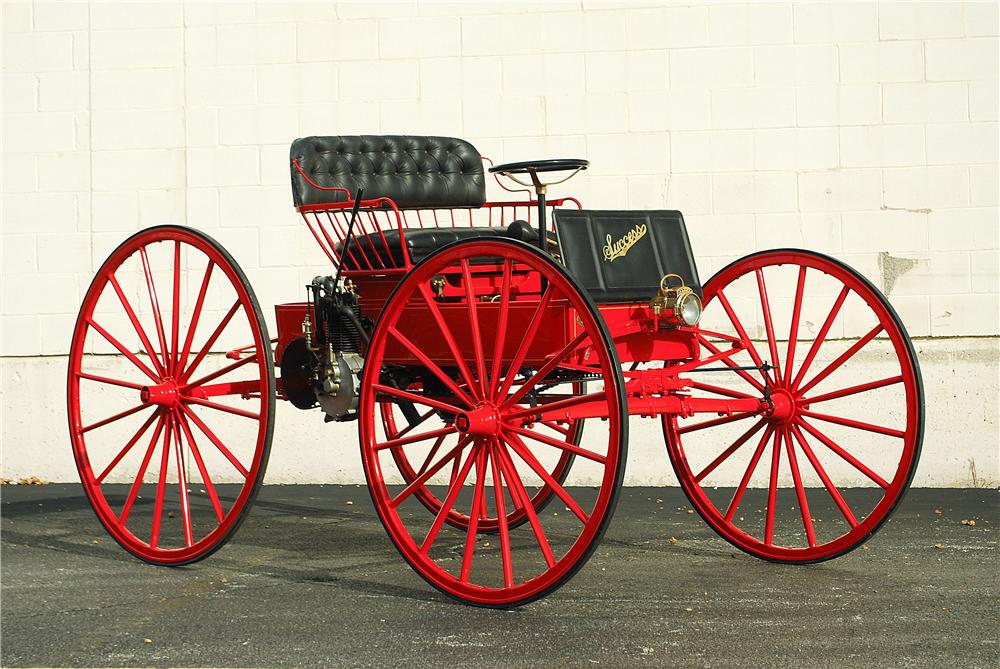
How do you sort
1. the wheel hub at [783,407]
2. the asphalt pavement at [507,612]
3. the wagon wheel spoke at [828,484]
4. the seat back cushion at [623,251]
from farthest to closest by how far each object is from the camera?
the wheel hub at [783,407], the wagon wheel spoke at [828,484], the seat back cushion at [623,251], the asphalt pavement at [507,612]

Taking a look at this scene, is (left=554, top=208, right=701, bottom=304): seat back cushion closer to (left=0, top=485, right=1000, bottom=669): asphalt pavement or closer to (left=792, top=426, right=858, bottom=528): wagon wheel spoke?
(left=792, top=426, right=858, bottom=528): wagon wheel spoke

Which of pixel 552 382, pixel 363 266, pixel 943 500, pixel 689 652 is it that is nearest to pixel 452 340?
pixel 552 382

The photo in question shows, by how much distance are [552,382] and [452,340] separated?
1.39ft

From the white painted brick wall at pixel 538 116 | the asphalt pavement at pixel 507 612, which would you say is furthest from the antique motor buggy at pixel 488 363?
the white painted brick wall at pixel 538 116

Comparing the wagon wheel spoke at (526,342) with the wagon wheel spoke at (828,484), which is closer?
the wagon wheel spoke at (526,342)

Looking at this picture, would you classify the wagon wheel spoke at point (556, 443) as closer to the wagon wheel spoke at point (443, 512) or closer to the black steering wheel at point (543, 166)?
the wagon wheel spoke at point (443, 512)

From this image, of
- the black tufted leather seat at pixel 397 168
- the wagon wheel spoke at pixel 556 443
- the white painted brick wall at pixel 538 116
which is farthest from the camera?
the white painted brick wall at pixel 538 116

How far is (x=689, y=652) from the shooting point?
364 cm

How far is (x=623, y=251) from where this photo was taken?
437 cm

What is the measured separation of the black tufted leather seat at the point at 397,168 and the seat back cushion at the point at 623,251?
4.22 ft

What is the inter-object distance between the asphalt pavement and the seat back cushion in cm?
100

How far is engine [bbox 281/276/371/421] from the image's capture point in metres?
4.65

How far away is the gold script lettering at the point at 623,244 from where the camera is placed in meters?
4.33

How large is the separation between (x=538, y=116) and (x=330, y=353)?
2.84m
